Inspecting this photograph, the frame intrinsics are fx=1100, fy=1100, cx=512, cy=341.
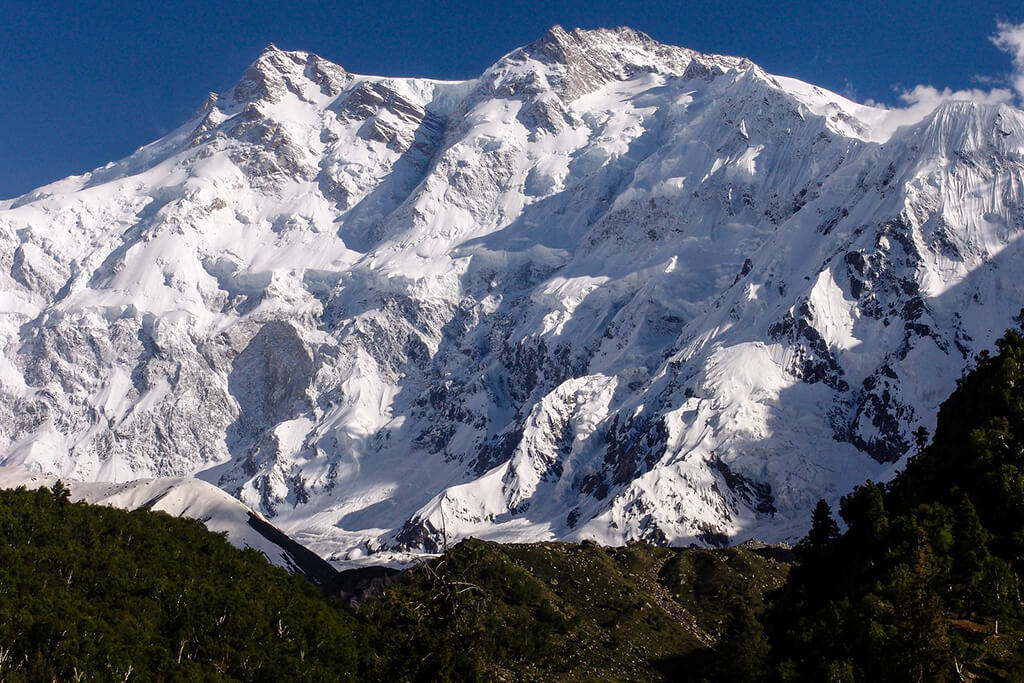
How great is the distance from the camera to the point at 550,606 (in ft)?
425

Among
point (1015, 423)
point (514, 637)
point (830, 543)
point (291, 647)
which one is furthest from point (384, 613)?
point (1015, 423)

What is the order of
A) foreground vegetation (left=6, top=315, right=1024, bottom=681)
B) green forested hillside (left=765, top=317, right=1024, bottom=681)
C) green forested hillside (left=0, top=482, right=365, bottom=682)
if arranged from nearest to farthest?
foreground vegetation (left=6, top=315, right=1024, bottom=681)
green forested hillside (left=765, top=317, right=1024, bottom=681)
green forested hillside (left=0, top=482, right=365, bottom=682)

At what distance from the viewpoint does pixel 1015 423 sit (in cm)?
9512

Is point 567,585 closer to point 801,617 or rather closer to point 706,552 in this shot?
point 706,552

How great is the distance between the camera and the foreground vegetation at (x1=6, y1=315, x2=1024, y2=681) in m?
71.2

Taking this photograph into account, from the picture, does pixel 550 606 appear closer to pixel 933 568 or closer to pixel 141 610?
pixel 141 610

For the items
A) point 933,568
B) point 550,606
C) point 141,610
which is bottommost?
point 933,568

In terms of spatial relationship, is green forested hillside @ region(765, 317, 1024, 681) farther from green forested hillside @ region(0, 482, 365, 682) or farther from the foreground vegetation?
green forested hillside @ region(0, 482, 365, 682)

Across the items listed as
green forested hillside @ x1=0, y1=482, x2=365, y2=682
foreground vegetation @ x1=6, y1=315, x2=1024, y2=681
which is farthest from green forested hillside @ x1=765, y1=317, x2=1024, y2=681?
green forested hillside @ x1=0, y1=482, x2=365, y2=682

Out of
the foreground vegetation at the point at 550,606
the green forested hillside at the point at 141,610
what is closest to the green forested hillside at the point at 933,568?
the foreground vegetation at the point at 550,606

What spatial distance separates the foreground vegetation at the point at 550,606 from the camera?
71188 mm

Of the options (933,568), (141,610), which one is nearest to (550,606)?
(141,610)

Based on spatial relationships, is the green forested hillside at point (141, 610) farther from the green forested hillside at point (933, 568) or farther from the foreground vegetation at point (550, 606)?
the green forested hillside at point (933, 568)

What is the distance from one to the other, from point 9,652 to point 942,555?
7452cm
